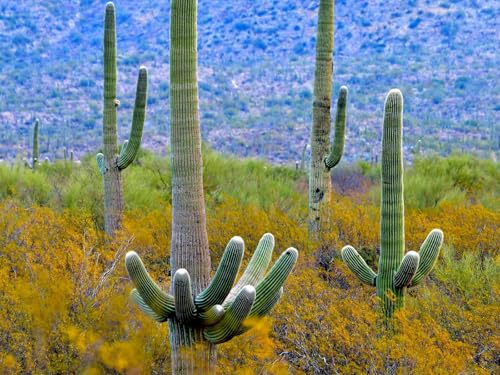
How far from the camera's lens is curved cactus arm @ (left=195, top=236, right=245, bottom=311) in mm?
6801

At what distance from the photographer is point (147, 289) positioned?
273 inches

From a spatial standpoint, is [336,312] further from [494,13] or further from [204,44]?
[204,44]

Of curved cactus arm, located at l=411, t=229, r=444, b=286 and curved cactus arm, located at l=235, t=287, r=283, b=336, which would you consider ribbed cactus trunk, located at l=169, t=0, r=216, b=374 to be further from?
curved cactus arm, located at l=411, t=229, r=444, b=286

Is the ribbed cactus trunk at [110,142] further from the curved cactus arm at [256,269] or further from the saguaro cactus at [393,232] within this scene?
the curved cactus arm at [256,269]

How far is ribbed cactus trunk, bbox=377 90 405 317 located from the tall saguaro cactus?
1779 mm

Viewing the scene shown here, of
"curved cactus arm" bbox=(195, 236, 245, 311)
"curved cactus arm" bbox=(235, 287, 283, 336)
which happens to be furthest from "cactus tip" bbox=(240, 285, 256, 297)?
"curved cactus arm" bbox=(235, 287, 283, 336)

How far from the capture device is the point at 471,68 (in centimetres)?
5428

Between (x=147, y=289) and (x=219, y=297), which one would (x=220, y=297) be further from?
(x=147, y=289)

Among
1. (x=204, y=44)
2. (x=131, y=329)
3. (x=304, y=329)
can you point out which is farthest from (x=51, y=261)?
(x=204, y=44)

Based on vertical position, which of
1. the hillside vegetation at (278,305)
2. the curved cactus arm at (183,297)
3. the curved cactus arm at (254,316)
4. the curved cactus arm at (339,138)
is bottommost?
the hillside vegetation at (278,305)

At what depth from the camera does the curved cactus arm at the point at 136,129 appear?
12.9 metres

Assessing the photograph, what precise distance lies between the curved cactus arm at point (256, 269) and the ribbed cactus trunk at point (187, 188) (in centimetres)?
25

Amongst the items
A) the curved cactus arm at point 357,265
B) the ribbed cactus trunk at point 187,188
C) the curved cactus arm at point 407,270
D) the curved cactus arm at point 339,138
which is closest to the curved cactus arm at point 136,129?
the curved cactus arm at point 339,138

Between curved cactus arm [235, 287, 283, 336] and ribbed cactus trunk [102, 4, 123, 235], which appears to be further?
ribbed cactus trunk [102, 4, 123, 235]
